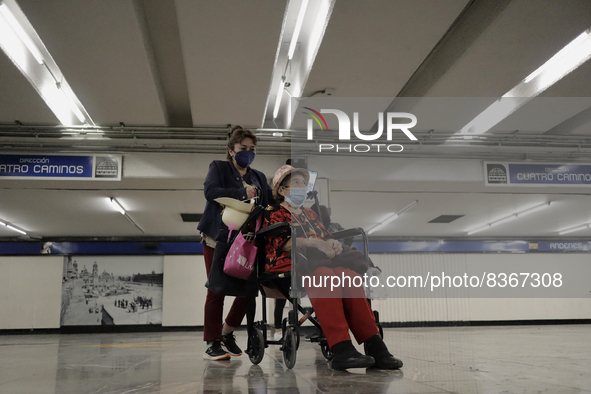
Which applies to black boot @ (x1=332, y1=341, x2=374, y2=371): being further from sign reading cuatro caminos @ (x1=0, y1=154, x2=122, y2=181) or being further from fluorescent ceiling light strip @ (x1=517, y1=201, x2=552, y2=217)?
fluorescent ceiling light strip @ (x1=517, y1=201, x2=552, y2=217)

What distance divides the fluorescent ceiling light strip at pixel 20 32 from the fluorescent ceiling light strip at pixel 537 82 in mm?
4440

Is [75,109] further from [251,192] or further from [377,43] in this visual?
[251,192]

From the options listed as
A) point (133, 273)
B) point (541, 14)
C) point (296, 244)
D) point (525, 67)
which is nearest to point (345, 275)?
point (296, 244)

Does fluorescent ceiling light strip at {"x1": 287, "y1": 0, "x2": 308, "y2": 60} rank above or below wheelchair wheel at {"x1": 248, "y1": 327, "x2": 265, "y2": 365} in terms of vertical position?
above

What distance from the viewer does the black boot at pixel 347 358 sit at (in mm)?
1928

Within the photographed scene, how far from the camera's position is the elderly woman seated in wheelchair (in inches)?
79.5

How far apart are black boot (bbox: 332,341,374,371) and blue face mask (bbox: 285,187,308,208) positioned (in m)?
0.79

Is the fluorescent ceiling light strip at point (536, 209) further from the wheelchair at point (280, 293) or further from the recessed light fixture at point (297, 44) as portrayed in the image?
the wheelchair at point (280, 293)

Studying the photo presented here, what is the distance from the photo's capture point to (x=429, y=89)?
487 cm

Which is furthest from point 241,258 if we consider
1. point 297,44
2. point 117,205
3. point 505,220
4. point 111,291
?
point 111,291

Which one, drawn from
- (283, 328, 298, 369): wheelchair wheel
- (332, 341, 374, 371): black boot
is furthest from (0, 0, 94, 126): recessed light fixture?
(332, 341, 374, 371): black boot

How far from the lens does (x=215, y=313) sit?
2766mm

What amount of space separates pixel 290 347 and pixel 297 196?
765 millimetres

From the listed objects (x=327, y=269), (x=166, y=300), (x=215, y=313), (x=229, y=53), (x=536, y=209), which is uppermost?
(x=229, y=53)
